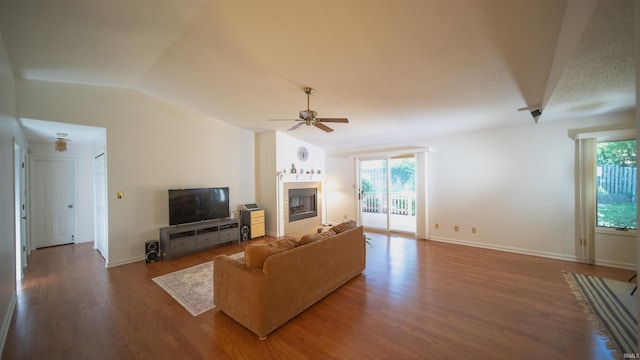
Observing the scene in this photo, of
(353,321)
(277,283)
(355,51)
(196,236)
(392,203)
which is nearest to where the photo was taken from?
(277,283)

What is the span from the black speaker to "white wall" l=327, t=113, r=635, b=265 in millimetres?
5630

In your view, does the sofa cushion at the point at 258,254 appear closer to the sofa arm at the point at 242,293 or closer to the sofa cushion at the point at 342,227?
the sofa arm at the point at 242,293

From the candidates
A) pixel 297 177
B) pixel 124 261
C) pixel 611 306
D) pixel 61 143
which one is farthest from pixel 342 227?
pixel 61 143

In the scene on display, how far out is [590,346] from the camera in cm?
188

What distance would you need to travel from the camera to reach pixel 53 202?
4.97 meters

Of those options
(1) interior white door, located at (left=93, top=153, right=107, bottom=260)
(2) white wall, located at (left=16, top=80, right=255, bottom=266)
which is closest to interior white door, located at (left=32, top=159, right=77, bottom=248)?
(1) interior white door, located at (left=93, top=153, right=107, bottom=260)

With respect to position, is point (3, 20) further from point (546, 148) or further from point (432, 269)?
point (546, 148)

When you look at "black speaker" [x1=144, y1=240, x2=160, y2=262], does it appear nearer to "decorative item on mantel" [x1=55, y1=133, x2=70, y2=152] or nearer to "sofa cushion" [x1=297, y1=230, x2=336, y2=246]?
"decorative item on mantel" [x1=55, y1=133, x2=70, y2=152]

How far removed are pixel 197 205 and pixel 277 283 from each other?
10.7ft

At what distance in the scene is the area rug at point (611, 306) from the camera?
1948 mm

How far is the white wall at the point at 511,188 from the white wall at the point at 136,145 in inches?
203

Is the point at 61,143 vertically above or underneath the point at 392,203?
above

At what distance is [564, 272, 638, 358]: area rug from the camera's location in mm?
1948

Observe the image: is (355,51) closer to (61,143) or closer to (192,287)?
(192,287)
